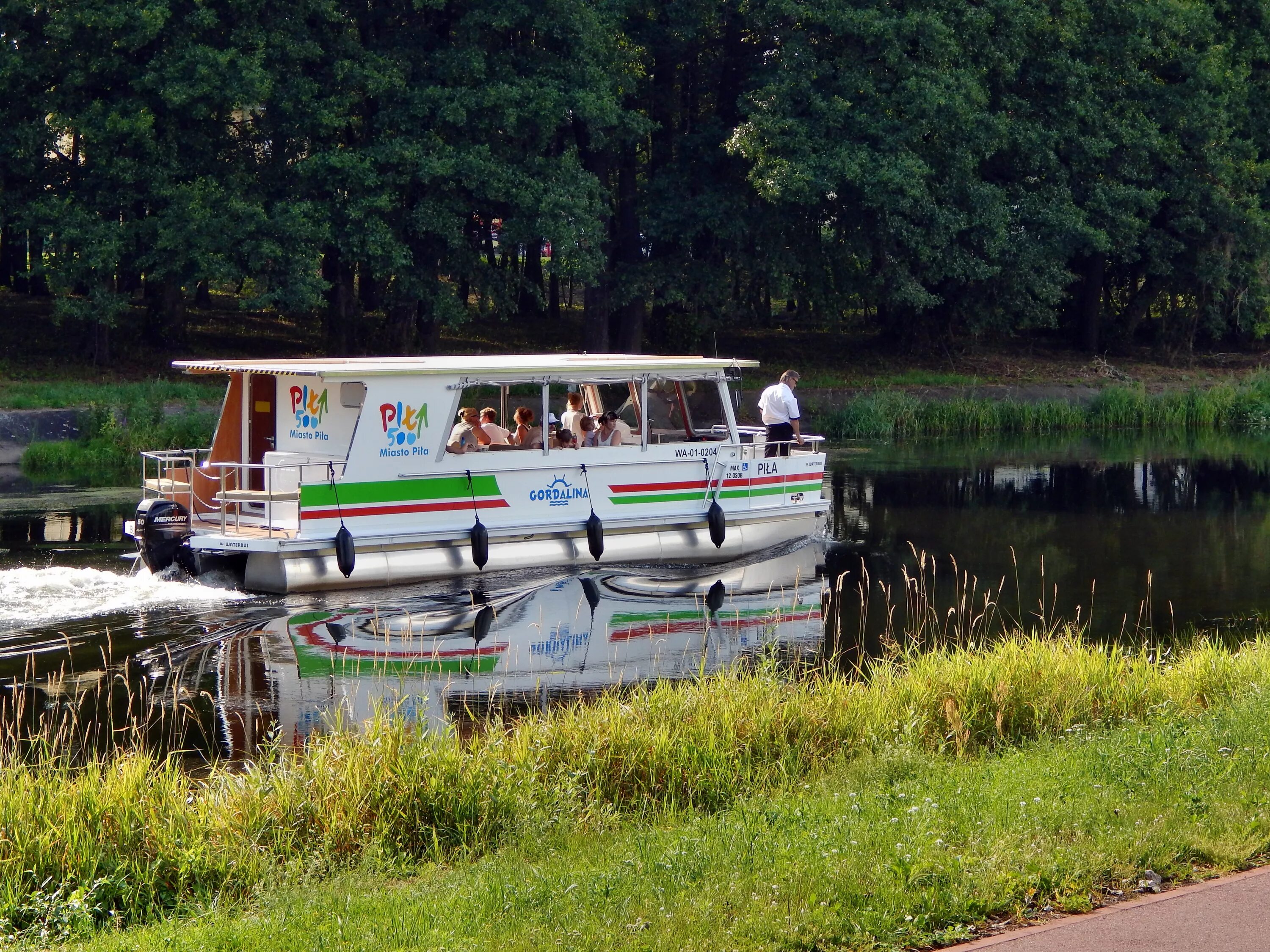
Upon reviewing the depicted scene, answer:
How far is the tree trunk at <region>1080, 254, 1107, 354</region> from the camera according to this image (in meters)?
49.6

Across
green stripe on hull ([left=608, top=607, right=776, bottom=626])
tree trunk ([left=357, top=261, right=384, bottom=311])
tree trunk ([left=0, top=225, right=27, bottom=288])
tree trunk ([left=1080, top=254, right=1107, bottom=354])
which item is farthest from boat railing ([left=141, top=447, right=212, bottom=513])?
tree trunk ([left=1080, top=254, right=1107, bottom=354])

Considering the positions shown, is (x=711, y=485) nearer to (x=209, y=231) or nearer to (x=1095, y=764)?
(x=1095, y=764)

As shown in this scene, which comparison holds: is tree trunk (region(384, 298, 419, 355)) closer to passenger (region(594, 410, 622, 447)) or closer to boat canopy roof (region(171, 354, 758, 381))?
boat canopy roof (region(171, 354, 758, 381))

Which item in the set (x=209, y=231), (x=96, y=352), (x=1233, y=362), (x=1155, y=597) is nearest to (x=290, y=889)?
(x=1155, y=597)

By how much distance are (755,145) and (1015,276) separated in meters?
9.81

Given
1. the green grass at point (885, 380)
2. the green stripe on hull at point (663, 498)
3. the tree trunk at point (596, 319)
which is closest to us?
the green stripe on hull at point (663, 498)

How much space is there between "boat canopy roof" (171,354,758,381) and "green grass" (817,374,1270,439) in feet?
52.2

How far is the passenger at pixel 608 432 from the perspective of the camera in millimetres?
20594

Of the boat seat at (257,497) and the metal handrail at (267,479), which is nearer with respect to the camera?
the metal handrail at (267,479)

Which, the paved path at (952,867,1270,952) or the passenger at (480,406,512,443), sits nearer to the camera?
the paved path at (952,867,1270,952)

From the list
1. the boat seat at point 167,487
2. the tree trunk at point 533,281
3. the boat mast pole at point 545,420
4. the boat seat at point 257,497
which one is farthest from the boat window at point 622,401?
the tree trunk at point 533,281

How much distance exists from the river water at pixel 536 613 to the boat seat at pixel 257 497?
107cm

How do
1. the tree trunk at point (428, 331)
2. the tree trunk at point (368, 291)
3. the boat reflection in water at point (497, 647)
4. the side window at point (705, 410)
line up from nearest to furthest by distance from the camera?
the boat reflection in water at point (497, 647)
the side window at point (705, 410)
the tree trunk at point (428, 331)
the tree trunk at point (368, 291)

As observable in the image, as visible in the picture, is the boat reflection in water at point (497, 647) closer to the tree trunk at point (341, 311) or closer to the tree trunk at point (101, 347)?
the tree trunk at point (341, 311)
